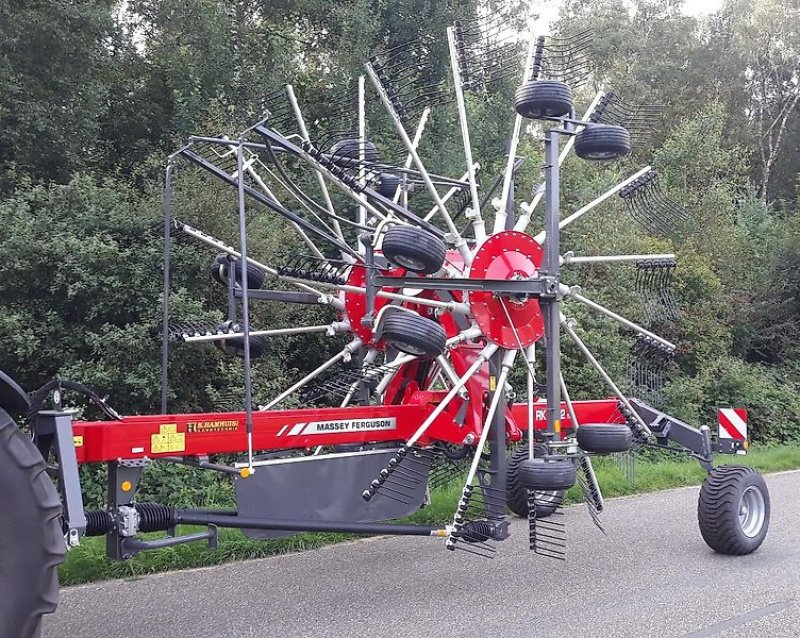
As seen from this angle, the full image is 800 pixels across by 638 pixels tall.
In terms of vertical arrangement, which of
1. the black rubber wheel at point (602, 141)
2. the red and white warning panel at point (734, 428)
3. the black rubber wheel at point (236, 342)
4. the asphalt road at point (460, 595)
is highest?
the black rubber wheel at point (602, 141)

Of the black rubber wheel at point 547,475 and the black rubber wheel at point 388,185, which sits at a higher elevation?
the black rubber wheel at point 388,185

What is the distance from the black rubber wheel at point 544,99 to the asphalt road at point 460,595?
120 inches

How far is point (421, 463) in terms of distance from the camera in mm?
5602

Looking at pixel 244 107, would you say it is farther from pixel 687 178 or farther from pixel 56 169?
pixel 687 178

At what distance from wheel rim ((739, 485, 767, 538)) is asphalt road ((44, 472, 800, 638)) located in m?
0.23

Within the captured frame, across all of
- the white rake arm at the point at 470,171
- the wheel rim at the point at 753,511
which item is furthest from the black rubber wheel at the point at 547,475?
the wheel rim at the point at 753,511

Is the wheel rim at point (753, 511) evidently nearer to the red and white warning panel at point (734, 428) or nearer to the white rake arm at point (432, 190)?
the red and white warning panel at point (734, 428)

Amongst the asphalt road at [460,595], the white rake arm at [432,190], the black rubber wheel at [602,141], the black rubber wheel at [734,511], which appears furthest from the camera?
the black rubber wheel at [734,511]

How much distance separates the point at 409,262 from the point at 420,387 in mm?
1545

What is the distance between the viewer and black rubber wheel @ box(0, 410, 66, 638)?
2855 millimetres

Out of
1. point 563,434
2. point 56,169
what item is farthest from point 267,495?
point 56,169

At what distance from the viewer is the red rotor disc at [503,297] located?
5.75m

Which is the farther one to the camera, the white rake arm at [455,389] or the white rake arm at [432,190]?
the white rake arm at [432,190]

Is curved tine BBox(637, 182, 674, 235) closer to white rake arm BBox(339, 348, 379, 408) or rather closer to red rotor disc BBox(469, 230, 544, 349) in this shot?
red rotor disc BBox(469, 230, 544, 349)
